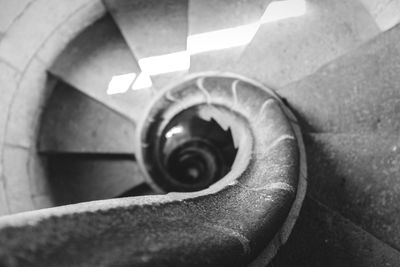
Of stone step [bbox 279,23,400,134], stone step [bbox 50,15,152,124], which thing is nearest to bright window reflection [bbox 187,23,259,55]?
stone step [bbox 279,23,400,134]

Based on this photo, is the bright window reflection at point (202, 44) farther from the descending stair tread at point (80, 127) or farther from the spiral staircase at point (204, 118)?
the descending stair tread at point (80, 127)

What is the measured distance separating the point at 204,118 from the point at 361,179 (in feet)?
5.38

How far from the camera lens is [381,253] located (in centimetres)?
193

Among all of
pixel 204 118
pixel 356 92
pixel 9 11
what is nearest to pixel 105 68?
pixel 9 11

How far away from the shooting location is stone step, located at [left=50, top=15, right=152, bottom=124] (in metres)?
3.80

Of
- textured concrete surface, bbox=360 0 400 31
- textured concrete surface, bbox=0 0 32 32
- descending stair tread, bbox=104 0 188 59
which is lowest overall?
textured concrete surface, bbox=360 0 400 31

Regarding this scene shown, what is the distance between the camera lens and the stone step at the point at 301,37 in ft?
9.01

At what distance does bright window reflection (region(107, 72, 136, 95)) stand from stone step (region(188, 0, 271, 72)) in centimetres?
98

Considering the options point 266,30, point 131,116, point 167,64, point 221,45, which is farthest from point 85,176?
point 266,30

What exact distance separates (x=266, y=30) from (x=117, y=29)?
1949 mm

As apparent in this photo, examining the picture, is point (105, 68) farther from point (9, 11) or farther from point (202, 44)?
point (202, 44)

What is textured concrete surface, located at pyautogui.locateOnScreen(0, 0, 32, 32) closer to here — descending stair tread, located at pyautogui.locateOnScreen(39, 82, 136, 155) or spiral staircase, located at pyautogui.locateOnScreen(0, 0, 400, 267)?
spiral staircase, located at pyautogui.locateOnScreen(0, 0, 400, 267)

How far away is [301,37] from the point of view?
288 cm

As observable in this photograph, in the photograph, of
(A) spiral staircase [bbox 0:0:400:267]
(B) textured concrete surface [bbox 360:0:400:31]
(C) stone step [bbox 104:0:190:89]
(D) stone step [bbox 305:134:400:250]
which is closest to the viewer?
(A) spiral staircase [bbox 0:0:400:267]
